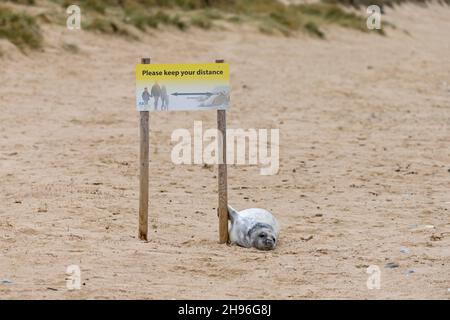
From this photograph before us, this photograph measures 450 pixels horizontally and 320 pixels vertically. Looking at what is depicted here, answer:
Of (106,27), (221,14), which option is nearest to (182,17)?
(221,14)

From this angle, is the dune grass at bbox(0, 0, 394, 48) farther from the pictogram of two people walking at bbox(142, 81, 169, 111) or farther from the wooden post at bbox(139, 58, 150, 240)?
the pictogram of two people walking at bbox(142, 81, 169, 111)

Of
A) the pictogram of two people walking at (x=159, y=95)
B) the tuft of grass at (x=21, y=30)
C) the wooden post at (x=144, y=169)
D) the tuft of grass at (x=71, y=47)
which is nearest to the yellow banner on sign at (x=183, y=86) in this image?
the pictogram of two people walking at (x=159, y=95)

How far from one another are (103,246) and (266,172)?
3.71 meters

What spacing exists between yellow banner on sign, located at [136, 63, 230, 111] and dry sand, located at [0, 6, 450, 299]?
3.39 feet

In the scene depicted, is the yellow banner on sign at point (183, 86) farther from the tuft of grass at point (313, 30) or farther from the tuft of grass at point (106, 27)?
the tuft of grass at point (313, 30)

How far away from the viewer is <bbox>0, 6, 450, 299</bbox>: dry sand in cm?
697

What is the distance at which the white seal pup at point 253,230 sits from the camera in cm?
778

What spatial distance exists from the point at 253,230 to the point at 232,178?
10.1 feet

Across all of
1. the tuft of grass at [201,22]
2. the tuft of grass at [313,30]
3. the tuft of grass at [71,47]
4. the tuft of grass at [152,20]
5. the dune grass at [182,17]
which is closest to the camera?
the tuft of grass at [71,47]

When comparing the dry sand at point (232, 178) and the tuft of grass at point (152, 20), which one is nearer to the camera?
the dry sand at point (232, 178)

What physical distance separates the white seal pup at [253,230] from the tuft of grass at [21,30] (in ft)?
27.2

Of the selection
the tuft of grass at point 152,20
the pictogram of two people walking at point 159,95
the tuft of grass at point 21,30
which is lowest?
the pictogram of two people walking at point 159,95

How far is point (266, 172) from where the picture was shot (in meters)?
11.1

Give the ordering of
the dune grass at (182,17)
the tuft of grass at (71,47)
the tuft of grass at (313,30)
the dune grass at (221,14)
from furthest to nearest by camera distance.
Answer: the tuft of grass at (313,30)
the dune grass at (221,14)
the dune grass at (182,17)
the tuft of grass at (71,47)
